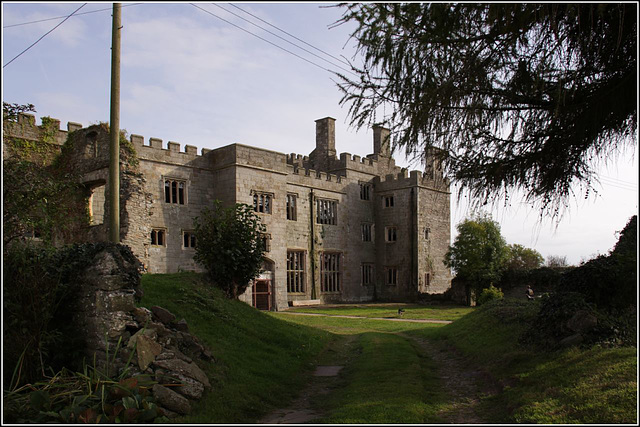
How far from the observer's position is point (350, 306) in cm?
2997

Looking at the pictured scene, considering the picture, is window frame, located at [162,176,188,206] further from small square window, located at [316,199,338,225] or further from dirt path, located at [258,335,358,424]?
dirt path, located at [258,335,358,424]

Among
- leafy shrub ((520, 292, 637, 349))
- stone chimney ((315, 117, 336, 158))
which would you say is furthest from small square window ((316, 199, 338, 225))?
leafy shrub ((520, 292, 637, 349))

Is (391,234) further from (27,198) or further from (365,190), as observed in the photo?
(27,198)

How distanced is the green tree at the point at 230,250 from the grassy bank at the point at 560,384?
21.9 feet

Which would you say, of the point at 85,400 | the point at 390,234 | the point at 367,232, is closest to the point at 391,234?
the point at 390,234

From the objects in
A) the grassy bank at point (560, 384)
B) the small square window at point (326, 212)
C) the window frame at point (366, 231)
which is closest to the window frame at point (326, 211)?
the small square window at point (326, 212)

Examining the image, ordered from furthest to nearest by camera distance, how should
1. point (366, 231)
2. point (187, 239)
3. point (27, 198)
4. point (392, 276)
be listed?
point (366, 231) < point (392, 276) < point (187, 239) < point (27, 198)

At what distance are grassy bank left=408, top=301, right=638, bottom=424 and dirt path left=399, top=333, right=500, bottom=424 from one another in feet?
0.69

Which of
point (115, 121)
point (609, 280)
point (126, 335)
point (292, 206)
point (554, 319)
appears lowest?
point (554, 319)

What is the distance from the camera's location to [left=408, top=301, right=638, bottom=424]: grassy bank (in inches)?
253

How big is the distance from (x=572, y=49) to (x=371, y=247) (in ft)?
96.8

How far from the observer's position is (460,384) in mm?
9859

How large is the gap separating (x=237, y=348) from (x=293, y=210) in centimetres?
2059

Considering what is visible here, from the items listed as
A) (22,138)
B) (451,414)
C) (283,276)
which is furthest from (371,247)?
(451,414)
